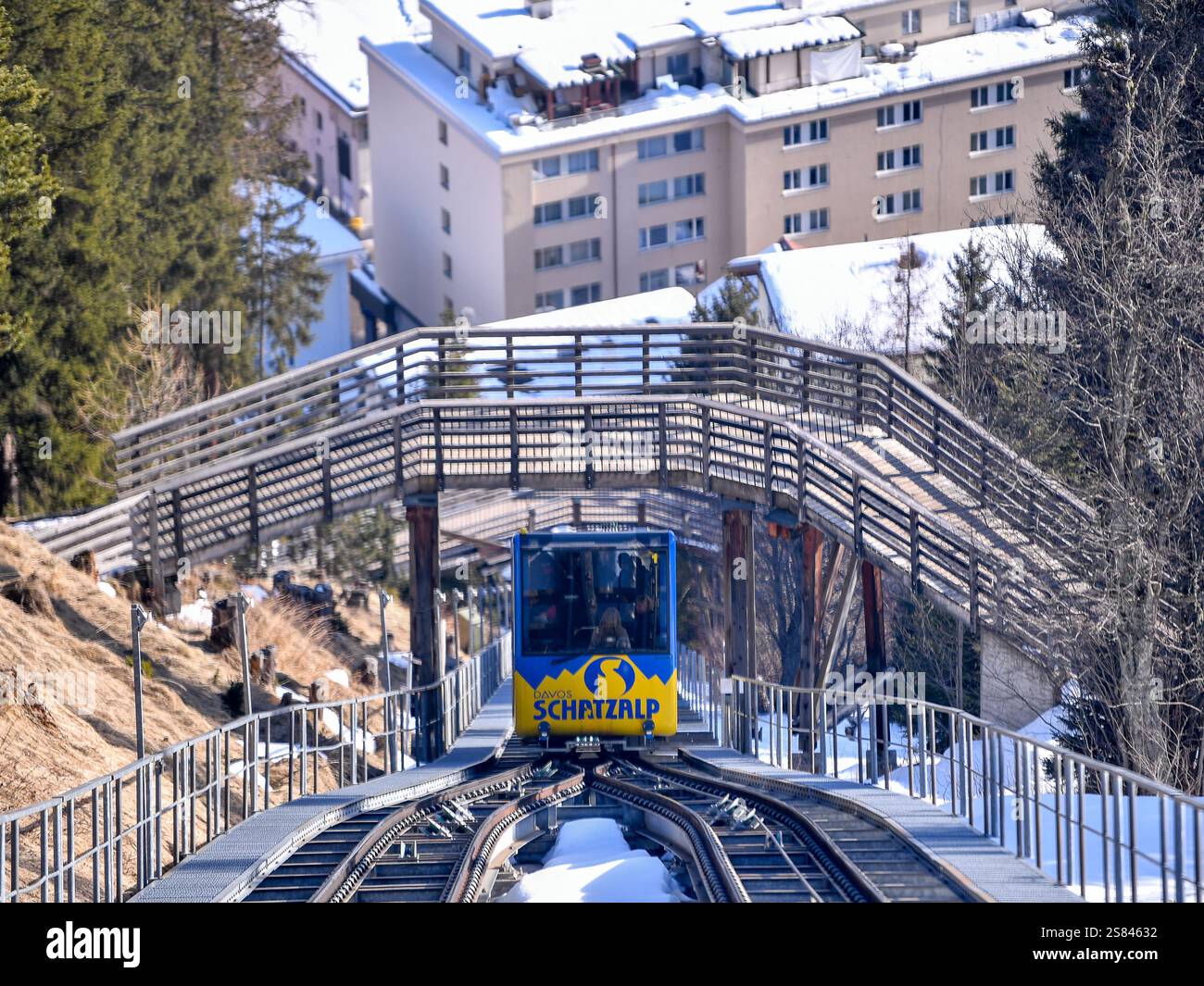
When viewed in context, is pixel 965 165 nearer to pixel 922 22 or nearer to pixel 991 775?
pixel 922 22

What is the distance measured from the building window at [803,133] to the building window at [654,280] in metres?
6.28

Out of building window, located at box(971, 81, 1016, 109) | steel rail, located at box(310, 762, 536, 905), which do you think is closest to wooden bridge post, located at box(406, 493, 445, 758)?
steel rail, located at box(310, 762, 536, 905)

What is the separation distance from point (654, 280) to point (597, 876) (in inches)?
2388

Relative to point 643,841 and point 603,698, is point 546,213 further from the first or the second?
point 643,841

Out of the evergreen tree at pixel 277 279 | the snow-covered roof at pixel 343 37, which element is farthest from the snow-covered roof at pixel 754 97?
the snow-covered roof at pixel 343 37

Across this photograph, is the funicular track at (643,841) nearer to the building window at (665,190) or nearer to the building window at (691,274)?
the building window at (665,190)

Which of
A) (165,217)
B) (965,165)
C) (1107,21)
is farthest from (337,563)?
(965,165)

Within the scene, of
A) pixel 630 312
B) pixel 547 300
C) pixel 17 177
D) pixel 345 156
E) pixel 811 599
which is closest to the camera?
pixel 17 177

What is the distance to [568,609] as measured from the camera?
72.9ft

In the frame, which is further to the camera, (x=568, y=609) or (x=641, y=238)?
(x=641, y=238)

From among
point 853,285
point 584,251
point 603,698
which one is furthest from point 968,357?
point 584,251

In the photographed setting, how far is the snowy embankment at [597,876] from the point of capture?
48.9 ft

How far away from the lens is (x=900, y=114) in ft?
248
